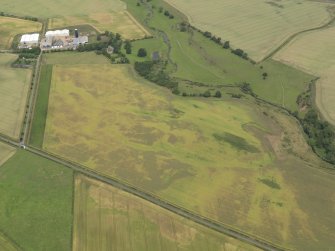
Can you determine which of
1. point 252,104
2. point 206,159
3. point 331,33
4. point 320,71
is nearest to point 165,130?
point 206,159

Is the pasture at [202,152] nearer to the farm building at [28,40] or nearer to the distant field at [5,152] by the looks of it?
the distant field at [5,152]

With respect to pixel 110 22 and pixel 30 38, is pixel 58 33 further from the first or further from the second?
pixel 110 22

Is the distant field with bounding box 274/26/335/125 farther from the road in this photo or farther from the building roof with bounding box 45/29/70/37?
the building roof with bounding box 45/29/70/37

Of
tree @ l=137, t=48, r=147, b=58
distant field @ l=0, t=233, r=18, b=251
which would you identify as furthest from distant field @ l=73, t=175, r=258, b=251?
tree @ l=137, t=48, r=147, b=58

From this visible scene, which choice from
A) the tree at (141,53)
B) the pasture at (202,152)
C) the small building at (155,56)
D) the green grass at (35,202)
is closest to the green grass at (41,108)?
the pasture at (202,152)

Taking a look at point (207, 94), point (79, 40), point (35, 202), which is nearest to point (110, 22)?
point (79, 40)

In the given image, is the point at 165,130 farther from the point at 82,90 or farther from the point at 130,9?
the point at 130,9
